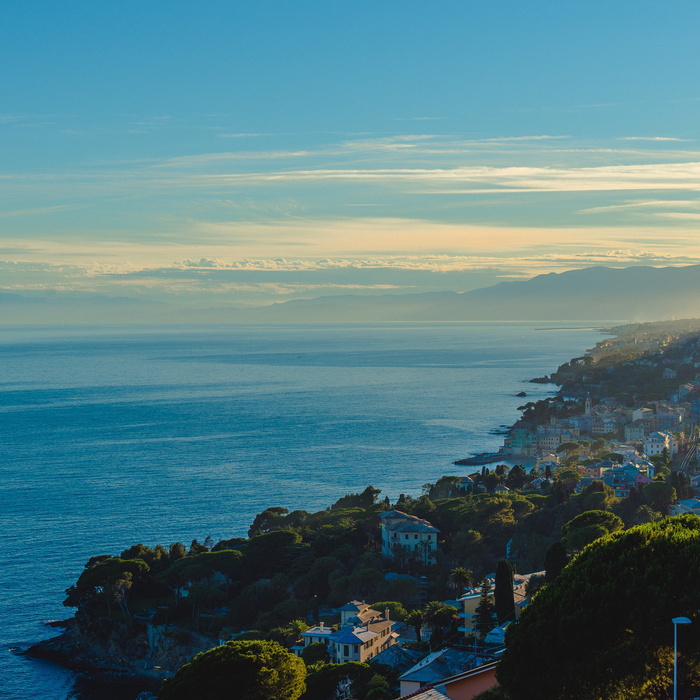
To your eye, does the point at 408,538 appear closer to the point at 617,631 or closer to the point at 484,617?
the point at 484,617

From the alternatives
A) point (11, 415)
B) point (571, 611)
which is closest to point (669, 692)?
point (571, 611)

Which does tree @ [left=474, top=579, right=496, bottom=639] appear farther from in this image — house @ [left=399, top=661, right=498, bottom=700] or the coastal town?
house @ [left=399, top=661, right=498, bottom=700]

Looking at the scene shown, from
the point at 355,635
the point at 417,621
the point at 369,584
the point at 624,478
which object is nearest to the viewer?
the point at 355,635

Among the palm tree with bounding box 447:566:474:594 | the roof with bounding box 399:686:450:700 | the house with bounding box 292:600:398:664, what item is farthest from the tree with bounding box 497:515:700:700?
the palm tree with bounding box 447:566:474:594

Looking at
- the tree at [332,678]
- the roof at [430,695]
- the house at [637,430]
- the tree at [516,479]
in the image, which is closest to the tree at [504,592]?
the tree at [332,678]

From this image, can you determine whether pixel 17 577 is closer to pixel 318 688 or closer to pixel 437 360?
pixel 318 688

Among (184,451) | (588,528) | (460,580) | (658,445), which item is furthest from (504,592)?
(184,451)
